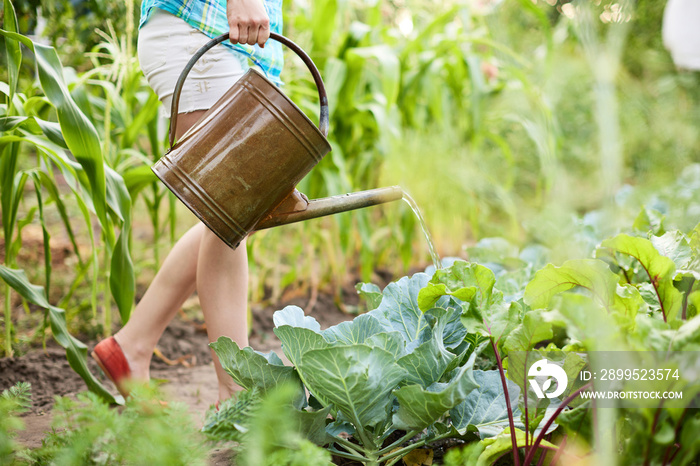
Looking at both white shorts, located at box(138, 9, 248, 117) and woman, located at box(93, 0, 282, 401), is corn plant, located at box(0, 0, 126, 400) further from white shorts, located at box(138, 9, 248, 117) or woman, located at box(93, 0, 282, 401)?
white shorts, located at box(138, 9, 248, 117)

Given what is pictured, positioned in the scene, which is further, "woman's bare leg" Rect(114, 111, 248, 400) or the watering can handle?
"woman's bare leg" Rect(114, 111, 248, 400)

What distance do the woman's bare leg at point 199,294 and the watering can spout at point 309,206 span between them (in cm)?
17

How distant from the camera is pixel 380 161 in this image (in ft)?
7.82

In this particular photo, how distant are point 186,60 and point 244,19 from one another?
0.17 meters

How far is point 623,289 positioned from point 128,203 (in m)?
0.97

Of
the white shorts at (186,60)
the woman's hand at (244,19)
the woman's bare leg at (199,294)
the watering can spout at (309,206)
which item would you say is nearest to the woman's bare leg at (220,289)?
the woman's bare leg at (199,294)

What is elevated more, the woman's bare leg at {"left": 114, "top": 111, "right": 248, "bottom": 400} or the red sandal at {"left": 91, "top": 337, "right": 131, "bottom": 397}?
the woman's bare leg at {"left": 114, "top": 111, "right": 248, "bottom": 400}

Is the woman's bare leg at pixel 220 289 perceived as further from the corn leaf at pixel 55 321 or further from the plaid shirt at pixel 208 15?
the plaid shirt at pixel 208 15

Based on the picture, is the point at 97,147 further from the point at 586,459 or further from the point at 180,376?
the point at 586,459

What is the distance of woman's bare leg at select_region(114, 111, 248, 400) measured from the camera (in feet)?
3.51

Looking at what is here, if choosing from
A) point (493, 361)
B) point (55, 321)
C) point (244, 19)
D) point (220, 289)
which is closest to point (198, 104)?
point (244, 19)

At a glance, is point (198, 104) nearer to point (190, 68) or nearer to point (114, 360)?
point (190, 68)

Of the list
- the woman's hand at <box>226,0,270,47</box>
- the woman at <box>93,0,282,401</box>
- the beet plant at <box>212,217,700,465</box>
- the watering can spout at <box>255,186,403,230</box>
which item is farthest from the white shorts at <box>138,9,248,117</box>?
the beet plant at <box>212,217,700,465</box>

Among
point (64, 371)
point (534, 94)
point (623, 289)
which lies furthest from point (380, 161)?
point (623, 289)
